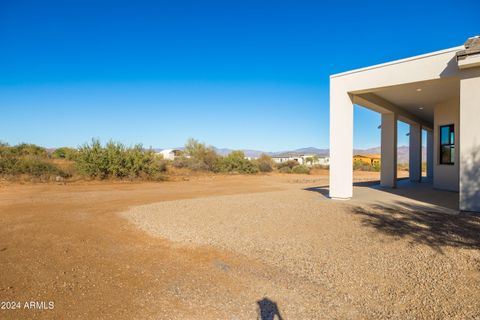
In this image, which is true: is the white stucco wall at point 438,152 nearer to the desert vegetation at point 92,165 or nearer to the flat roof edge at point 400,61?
the flat roof edge at point 400,61

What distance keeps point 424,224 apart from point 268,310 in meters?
4.82

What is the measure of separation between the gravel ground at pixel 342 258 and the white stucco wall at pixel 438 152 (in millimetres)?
5604

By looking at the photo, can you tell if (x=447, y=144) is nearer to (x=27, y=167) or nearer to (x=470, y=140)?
(x=470, y=140)

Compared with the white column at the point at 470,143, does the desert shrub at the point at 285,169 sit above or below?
below

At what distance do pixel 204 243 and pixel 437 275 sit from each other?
3587mm

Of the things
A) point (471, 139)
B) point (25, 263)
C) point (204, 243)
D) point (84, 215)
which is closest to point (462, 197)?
point (471, 139)

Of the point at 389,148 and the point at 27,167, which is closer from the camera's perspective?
the point at 389,148

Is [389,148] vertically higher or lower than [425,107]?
lower

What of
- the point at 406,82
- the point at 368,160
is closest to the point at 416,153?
the point at 406,82

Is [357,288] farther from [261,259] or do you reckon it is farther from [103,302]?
[103,302]

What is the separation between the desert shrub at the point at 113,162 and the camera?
60.7ft

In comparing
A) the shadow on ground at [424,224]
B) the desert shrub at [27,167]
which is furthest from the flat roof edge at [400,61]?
the desert shrub at [27,167]

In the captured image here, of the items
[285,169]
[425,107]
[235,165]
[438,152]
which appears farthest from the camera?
[285,169]

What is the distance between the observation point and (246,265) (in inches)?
167
